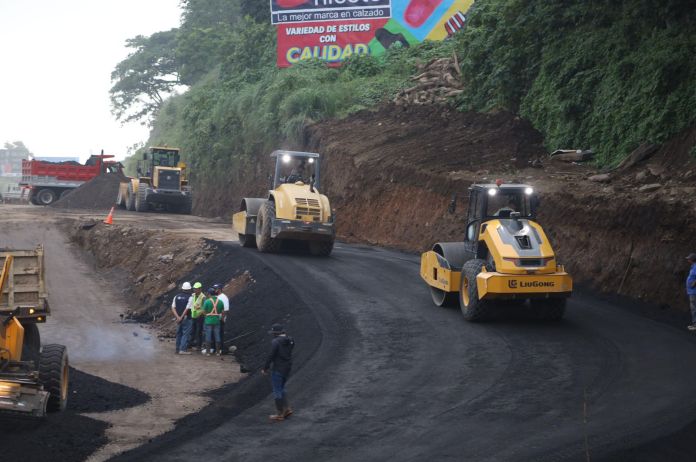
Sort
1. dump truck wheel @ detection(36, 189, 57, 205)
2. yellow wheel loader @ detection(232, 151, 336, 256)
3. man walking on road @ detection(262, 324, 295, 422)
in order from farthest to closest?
dump truck wheel @ detection(36, 189, 57, 205) → yellow wheel loader @ detection(232, 151, 336, 256) → man walking on road @ detection(262, 324, 295, 422)

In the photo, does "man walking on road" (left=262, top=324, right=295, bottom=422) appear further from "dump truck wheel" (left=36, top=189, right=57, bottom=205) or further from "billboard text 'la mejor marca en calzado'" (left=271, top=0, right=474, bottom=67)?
"dump truck wheel" (left=36, top=189, right=57, bottom=205)

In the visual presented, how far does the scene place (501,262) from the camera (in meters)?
18.3

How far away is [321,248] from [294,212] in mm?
1755

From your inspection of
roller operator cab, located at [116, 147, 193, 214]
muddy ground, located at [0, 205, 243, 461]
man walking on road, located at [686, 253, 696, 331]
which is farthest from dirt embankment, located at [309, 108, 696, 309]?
roller operator cab, located at [116, 147, 193, 214]

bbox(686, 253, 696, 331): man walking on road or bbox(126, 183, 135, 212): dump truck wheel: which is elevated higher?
bbox(126, 183, 135, 212): dump truck wheel

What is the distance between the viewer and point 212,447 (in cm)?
1259

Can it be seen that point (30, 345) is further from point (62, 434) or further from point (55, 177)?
point (55, 177)

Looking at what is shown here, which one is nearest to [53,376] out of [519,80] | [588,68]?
[588,68]

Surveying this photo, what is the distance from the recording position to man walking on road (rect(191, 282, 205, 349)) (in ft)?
73.3

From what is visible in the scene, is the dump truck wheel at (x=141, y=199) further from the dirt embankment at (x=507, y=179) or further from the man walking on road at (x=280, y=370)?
the man walking on road at (x=280, y=370)

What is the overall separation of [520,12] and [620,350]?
Result: 20.4 metres

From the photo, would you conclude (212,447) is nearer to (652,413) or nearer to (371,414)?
(371,414)

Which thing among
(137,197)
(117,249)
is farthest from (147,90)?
(117,249)

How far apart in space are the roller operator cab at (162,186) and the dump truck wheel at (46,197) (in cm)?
987
